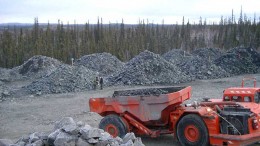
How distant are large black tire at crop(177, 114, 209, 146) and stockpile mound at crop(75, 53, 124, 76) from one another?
21729 mm

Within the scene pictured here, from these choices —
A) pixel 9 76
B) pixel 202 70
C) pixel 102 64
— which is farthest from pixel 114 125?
pixel 9 76

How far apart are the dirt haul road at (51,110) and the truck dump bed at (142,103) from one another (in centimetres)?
87

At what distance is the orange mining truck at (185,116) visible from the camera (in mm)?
8398

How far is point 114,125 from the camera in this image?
986 cm

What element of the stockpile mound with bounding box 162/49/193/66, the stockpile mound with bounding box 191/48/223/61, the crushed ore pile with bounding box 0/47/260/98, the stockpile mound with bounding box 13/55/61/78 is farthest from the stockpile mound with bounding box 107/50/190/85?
the stockpile mound with bounding box 191/48/223/61

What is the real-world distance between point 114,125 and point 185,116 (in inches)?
77.6

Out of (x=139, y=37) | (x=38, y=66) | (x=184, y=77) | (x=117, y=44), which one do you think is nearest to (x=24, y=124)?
(x=184, y=77)

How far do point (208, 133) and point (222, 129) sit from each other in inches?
12.7

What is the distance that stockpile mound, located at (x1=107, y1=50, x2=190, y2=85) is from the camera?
24891mm

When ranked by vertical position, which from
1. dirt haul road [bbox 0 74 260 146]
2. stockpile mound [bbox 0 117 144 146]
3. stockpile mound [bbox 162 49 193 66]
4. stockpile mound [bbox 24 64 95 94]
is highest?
stockpile mound [bbox 162 49 193 66]

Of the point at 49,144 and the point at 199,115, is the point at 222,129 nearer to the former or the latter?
the point at 199,115

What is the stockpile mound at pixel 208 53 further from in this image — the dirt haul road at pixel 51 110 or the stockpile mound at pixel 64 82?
the stockpile mound at pixel 64 82

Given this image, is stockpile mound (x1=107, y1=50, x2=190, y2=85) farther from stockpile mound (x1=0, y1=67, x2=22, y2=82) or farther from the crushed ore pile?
stockpile mound (x1=0, y1=67, x2=22, y2=82)

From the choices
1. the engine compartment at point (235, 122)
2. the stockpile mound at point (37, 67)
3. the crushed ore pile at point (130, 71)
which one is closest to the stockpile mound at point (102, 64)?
the crushed ore pile at point (130, 71)
